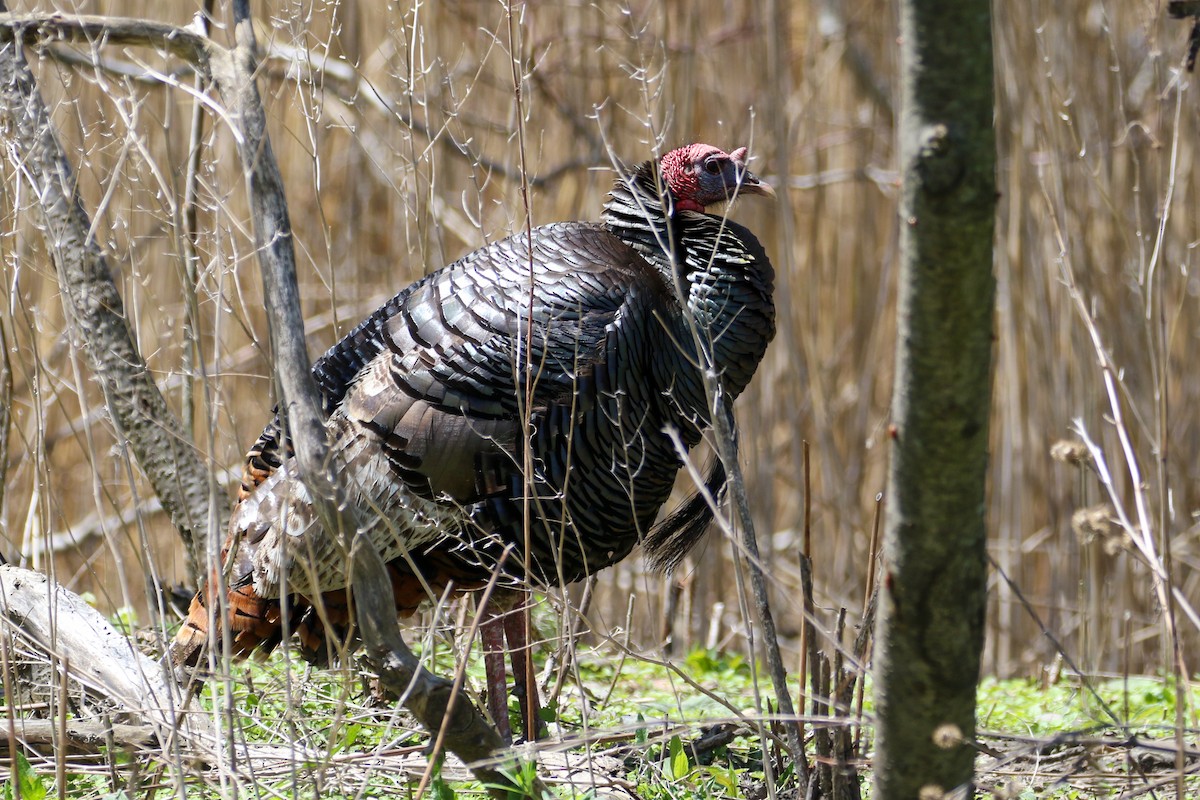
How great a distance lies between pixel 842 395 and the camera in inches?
198

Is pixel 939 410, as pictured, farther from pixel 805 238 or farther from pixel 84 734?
pixel 805 238

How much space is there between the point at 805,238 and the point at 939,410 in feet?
12.4

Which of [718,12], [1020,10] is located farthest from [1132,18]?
[718,12]

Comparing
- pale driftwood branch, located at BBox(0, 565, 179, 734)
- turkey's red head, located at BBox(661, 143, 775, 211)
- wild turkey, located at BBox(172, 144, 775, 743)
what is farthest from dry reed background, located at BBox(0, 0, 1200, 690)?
pale driftwood branch, located at BBox(0, 565, 179, 734)

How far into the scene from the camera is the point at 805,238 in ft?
16.5

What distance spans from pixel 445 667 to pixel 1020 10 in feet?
9.66

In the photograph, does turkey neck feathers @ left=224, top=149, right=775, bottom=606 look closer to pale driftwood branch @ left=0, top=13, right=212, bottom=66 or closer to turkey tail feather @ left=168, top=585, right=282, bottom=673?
turkey tail feather @ left=168, top=585, right=282, bottom=673

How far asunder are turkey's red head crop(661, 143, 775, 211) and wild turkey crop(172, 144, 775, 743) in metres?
0.12

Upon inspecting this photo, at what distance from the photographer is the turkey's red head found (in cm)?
295

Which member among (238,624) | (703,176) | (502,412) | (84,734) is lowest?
A: (84,734)

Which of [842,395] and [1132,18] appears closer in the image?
[1132,18]

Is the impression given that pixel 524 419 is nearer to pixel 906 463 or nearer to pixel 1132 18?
pixel 906 463

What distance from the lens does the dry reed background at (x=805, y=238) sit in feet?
13.5

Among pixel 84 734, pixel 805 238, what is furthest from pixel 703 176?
pixel 805 238
